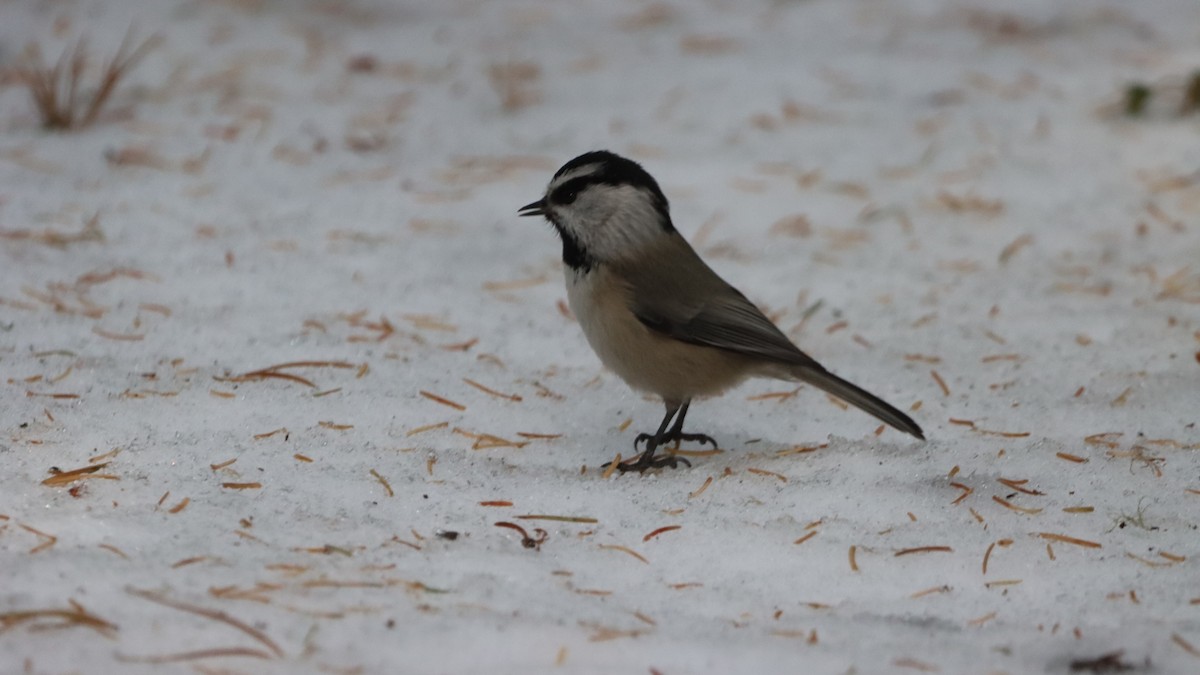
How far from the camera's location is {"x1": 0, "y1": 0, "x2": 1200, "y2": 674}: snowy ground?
110 inches

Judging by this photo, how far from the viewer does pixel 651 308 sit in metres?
3.85

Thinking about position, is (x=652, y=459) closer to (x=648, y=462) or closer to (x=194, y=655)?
(x=648, y=462)

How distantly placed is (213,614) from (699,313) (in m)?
1.80

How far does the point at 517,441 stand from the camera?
12.7 ft

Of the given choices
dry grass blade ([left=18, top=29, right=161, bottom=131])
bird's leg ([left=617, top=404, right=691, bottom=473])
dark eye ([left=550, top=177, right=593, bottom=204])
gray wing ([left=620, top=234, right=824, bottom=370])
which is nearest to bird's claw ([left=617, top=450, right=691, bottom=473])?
bird's leg ([left=617, top=404, right=691, bottom=473])

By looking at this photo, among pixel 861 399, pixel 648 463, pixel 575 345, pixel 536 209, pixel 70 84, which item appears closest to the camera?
pixel 861 399

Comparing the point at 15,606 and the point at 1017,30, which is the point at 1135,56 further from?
the point at 15,606

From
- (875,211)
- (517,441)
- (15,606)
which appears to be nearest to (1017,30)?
(875,211)

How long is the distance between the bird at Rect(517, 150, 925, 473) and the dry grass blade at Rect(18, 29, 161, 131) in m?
3.06

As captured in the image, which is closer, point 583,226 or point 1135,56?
point 583,226

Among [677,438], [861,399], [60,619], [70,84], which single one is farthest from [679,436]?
[70,84]

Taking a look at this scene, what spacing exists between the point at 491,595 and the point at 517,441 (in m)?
1.05

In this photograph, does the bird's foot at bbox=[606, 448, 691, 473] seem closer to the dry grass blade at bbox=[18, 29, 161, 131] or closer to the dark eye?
the dark eye

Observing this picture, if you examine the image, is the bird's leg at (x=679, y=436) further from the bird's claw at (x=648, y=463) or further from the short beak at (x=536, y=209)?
the short beak at (x=536, y=209)
